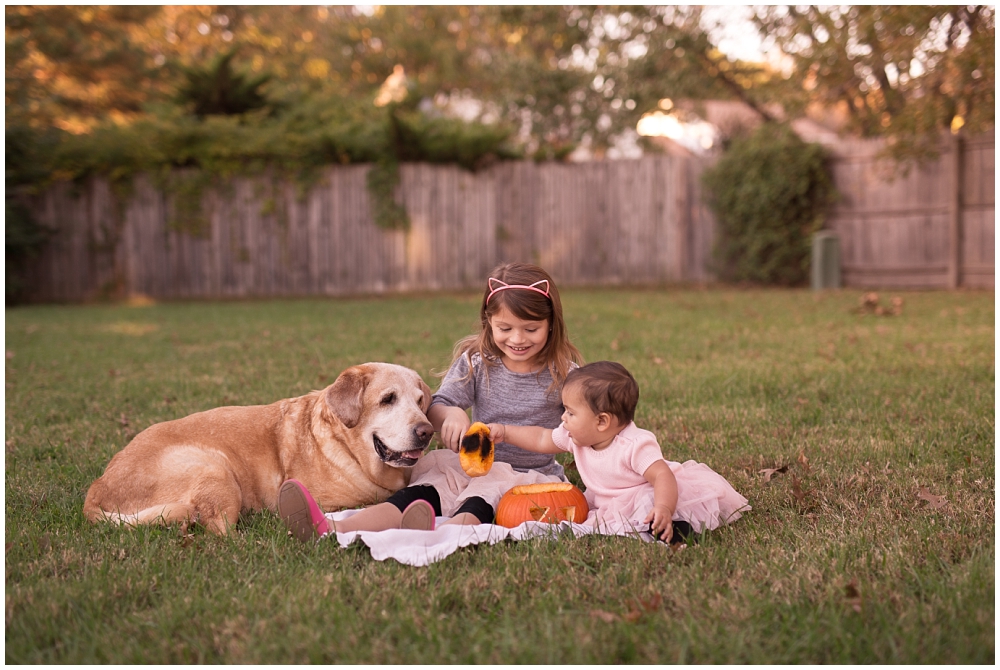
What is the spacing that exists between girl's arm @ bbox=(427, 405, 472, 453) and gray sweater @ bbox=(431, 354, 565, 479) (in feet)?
0.29

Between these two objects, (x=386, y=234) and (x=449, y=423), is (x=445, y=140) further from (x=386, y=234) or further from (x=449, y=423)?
(x=449, y=423)

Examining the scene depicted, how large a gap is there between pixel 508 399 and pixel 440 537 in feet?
3.75

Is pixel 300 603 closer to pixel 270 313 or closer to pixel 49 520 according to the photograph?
pixel 49 520

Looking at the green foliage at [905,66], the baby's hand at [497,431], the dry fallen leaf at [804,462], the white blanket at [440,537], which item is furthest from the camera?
the green foliage at [905,66]

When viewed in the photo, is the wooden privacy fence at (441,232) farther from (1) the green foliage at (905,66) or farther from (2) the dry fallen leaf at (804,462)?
(2) the dry fallen leaf at (804,462)

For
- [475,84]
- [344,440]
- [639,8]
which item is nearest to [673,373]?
[344,440]

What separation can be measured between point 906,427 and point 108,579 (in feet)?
14.3

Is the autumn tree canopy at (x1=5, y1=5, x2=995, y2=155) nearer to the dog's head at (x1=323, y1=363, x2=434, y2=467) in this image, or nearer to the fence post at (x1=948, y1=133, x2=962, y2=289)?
the fence post at (x1=948, y1=133, x2=962, y2=289)

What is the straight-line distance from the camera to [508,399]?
403cm

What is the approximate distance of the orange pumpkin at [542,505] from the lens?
3.29 metres

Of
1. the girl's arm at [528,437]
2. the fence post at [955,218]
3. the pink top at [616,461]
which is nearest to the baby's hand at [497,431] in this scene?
the girl's arm at [528,437]

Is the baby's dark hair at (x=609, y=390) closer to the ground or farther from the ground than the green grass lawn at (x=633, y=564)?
farther from the ground

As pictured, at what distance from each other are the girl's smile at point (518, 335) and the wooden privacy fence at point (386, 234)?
12.8 metres

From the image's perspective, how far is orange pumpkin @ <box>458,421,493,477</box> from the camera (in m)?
3.39
